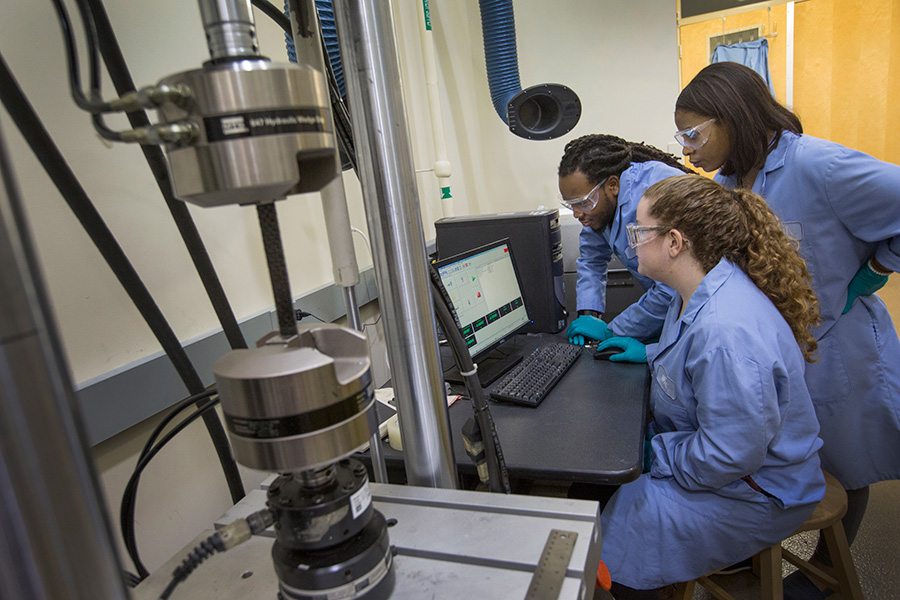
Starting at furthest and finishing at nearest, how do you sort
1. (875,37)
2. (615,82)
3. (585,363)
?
(875,37) < (615,82) < (585,363)

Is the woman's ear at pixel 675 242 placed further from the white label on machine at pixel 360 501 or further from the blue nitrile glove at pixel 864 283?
the white label on machine at pixel 360 501

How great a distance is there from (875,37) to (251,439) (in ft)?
17.7

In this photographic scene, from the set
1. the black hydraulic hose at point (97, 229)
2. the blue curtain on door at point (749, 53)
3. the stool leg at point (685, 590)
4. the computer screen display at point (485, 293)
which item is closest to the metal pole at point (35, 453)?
the black hydraulic hose at point (97, 229)

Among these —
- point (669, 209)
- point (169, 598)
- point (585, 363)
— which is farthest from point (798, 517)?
point (169, 598)

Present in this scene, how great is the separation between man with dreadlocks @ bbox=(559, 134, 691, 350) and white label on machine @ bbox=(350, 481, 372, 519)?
149cm

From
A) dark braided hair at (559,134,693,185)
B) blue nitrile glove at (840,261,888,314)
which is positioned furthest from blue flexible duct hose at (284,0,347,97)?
blue nitrile glove at (840,261,888,314)

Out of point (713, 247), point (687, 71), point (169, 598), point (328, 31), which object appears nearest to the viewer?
point (169, 598)

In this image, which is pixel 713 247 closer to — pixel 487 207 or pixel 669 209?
A: pixel 669 209

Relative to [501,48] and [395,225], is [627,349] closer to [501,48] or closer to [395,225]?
[395,225]

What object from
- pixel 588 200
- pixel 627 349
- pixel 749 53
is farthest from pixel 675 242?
pixel 749 53

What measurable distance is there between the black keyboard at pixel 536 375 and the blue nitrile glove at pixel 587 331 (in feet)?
0.25

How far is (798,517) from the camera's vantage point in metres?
1.29

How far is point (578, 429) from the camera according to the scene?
1289 mm

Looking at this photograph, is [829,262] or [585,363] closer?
[829,262]
